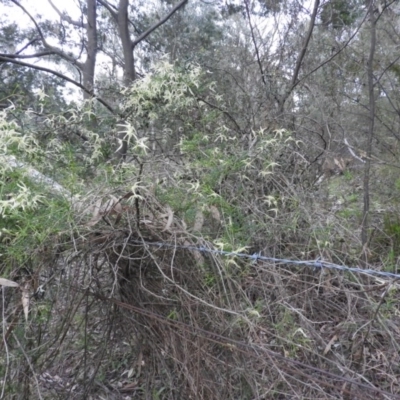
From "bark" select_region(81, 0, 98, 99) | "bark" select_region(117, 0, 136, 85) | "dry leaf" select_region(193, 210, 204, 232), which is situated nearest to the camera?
"dry leaf" select_region(193, 210, 204, 232)

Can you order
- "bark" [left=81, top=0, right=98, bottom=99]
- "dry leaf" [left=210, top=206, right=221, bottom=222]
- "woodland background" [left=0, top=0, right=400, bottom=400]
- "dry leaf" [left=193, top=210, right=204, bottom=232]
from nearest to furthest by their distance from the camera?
"woodland background" [left=0, top=0, right=400, bottom=400] → "dry leaf" [left=193, top=210, right=204, bottom=232] → "dry leaf" [left=210, top=206, right=221, bottom=222] → "bark" [left=81, top=0, right=98, bottom=99]

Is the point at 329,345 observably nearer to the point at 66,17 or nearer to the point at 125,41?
the point at 125,41

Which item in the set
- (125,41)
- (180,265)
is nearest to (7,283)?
(180,265)

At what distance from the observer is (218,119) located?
14.1ft

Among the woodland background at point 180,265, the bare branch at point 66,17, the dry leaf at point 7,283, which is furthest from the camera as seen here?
the bare branch at point 66,17

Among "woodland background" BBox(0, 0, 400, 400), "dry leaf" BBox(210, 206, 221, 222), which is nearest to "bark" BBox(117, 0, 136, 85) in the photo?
"woodland background" BBox(0, 0, 400, 400)

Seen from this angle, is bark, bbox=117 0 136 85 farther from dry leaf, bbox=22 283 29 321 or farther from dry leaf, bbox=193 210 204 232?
A: dry leaf, bbox=22 283 29 321

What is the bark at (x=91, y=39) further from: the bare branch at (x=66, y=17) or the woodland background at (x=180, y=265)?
the woodland background at (x=180, y=265)

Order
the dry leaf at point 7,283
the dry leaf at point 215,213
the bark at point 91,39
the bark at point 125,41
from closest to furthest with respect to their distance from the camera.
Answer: the dry leaf at point 7,283 → the dry leaf at point 215,213 → the bark at point 125,41 → the bark at point 91,39

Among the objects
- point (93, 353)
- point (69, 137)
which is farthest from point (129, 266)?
point (69, 137)

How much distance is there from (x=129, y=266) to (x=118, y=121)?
7.46 ft

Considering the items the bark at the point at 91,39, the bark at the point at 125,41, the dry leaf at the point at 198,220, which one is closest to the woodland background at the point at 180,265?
the dry leaf at the point at 198,220

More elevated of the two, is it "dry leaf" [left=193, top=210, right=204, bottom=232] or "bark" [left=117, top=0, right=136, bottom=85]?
"bark" [left=117, top=0, right=136, bottom=85]

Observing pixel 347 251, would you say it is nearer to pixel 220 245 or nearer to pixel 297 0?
pixel 220 245
